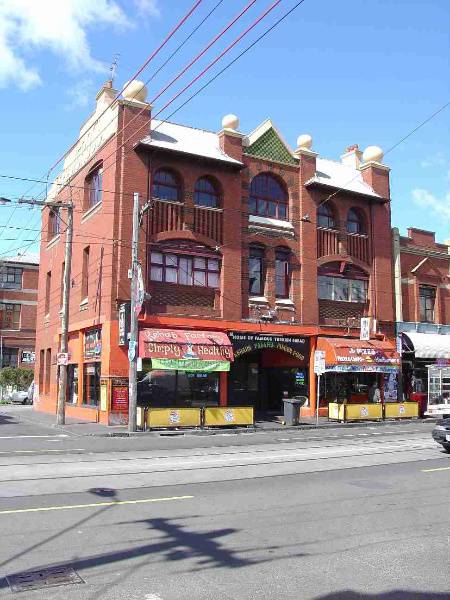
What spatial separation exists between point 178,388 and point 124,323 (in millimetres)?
3934

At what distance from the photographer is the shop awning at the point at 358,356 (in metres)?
28.8

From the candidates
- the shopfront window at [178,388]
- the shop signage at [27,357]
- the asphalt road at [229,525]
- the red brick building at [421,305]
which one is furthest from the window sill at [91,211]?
the shop signage at [27,357]

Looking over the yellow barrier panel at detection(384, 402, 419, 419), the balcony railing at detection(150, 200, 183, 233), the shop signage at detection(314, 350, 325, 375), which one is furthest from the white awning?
the balcony railing at detection(150, 200, 183, 233)

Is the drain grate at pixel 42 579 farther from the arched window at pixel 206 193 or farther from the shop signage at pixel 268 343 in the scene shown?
the arched window at pixel 206 193

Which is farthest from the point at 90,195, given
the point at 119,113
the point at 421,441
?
the point at 421,441

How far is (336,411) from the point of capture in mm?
27266

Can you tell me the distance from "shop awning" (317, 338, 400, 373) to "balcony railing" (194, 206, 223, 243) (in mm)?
7211

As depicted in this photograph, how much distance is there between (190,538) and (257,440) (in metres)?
13.4

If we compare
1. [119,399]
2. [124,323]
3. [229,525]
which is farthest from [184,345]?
[229,525]

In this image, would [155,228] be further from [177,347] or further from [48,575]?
[48,575]

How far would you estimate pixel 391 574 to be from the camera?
5922 millimetres

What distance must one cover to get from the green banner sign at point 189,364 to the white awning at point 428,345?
12287 mm

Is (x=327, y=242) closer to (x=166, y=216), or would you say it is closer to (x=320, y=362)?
(x=320, y=362)

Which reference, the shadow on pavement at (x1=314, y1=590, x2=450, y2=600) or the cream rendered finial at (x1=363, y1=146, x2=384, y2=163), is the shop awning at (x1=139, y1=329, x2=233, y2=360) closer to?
the cream rendered finial at (x1=363, y1=146, x2=384, y2=163)
